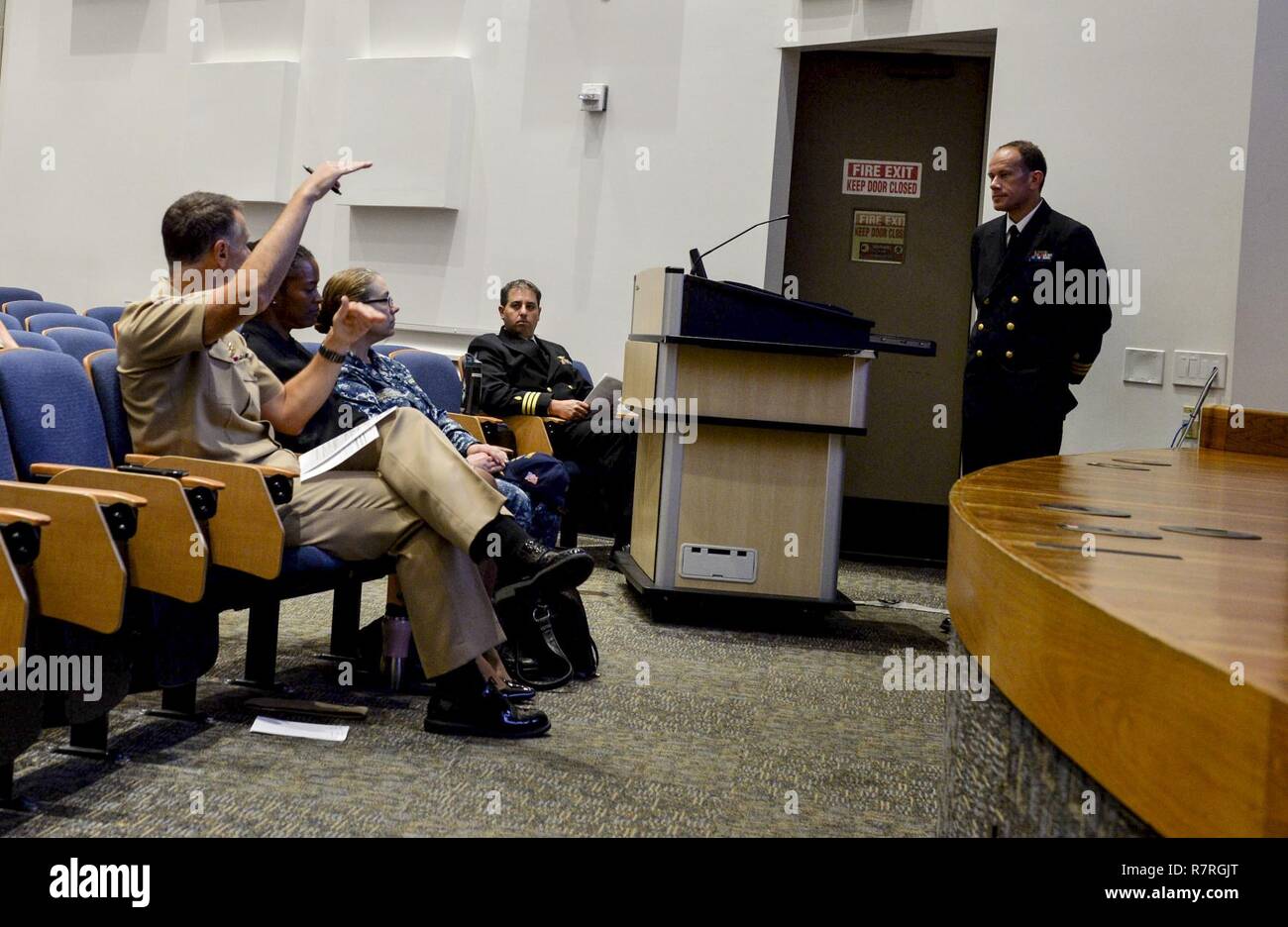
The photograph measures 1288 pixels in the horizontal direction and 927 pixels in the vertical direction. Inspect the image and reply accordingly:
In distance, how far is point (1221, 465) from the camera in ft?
8.00

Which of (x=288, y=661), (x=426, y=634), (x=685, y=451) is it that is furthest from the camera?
(x=685, y=451)

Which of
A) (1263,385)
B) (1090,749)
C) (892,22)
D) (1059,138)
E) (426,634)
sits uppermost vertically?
(892,22)

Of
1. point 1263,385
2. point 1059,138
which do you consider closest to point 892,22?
point 1059,138

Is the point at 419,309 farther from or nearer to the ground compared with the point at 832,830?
farther from the ground

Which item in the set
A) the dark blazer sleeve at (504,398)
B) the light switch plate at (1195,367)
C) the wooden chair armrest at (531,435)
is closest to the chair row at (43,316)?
the dark blazer sleeve at (504,398)

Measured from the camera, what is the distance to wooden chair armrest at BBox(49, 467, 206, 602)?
2305 millimetres

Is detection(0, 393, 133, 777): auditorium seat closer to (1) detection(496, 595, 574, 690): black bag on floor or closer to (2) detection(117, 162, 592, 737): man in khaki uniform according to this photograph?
(2) detection(117, 162, 592, 737): man in khaki uniform

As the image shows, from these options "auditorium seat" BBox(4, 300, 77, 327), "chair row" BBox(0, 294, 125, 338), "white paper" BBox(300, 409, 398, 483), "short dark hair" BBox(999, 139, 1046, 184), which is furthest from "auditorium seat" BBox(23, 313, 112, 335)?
"short dark hair" BBox(999, 139, 1046, 184)

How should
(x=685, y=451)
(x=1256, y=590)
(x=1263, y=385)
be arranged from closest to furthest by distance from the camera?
(x=1256, y=590) < (x=685, y=451) < (x=1263, y=385)

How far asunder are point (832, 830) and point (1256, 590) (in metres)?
1.51

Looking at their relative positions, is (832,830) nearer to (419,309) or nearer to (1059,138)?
(1059,138)

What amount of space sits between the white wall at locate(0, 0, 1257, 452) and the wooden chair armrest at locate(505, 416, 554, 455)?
141 cm

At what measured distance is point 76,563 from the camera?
2.05m

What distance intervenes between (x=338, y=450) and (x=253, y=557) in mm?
385
